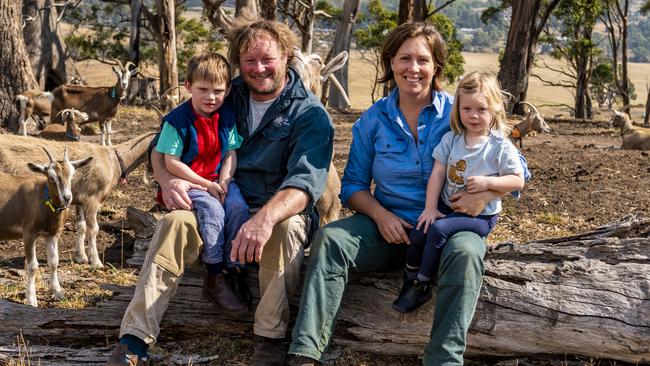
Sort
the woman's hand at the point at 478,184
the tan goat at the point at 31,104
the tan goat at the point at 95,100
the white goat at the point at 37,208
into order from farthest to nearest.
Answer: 1. the tan goat at the point at 95,100
2. the tan goat at the point at 31,104
3. the white goat at the point at 37,208
4. the woman's hand at the point at 478,184

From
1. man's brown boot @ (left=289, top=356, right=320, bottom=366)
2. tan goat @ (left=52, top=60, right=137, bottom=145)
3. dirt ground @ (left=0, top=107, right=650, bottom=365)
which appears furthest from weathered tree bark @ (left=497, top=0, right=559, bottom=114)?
man's brown boot @ (left=289, top=356, right=320, bottom=366)

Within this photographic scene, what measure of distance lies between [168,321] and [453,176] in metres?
1.94

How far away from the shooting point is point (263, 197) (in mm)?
4750

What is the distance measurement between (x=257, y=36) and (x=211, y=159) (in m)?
0.76

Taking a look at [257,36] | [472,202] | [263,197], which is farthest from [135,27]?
[472,202]

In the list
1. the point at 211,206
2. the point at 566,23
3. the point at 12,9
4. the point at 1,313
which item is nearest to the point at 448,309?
the point at 211,206

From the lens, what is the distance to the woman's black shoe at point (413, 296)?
14.2 ft

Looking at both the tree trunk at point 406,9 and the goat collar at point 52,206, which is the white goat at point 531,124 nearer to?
the tree trunk at point 406,9

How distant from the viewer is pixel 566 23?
35.2m

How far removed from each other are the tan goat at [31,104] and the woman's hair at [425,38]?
12100 mm

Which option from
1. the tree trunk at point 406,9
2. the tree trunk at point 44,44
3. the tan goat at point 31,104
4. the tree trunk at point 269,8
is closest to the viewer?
the tan goat at point 31,104

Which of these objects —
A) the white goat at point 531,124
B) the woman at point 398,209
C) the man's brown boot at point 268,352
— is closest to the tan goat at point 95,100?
the white goat at point 531,124

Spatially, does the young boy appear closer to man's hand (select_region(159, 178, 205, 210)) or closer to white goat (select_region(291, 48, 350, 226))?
man's hand (select_region(159, 178, 205, 210))

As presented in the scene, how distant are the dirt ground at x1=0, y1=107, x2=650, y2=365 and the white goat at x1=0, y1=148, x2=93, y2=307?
297mm
